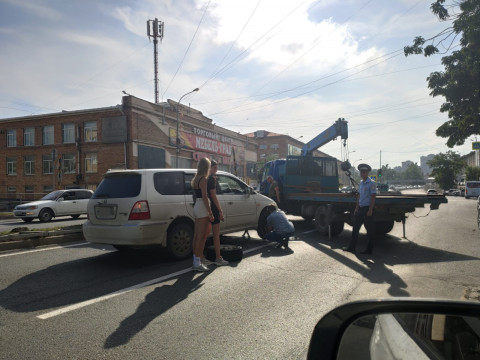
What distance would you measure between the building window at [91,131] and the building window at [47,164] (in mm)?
5259

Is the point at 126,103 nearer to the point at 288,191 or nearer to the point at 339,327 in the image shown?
the point at 288,191

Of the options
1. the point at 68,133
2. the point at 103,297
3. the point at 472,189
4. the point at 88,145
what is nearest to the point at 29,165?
the point at 68,133

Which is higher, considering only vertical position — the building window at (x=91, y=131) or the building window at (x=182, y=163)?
the building window at (x=91, y=131)

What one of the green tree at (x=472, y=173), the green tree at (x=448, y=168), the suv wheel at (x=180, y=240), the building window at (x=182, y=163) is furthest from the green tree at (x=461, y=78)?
the green tree at (x=448, y=168)

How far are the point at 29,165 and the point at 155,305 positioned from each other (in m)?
39.4

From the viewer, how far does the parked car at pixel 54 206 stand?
15.9m

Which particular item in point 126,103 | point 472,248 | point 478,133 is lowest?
point 472,248

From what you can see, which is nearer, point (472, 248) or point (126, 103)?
point (472, 248)

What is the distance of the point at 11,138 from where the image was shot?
37.8 meters

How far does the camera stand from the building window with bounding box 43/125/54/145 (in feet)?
116

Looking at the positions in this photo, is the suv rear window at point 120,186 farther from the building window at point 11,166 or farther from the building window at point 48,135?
the building window at point 11,166

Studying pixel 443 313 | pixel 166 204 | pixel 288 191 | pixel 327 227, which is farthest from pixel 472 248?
pixel 443 313

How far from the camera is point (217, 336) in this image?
3045mm

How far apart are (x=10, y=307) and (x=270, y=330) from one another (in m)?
2.97
